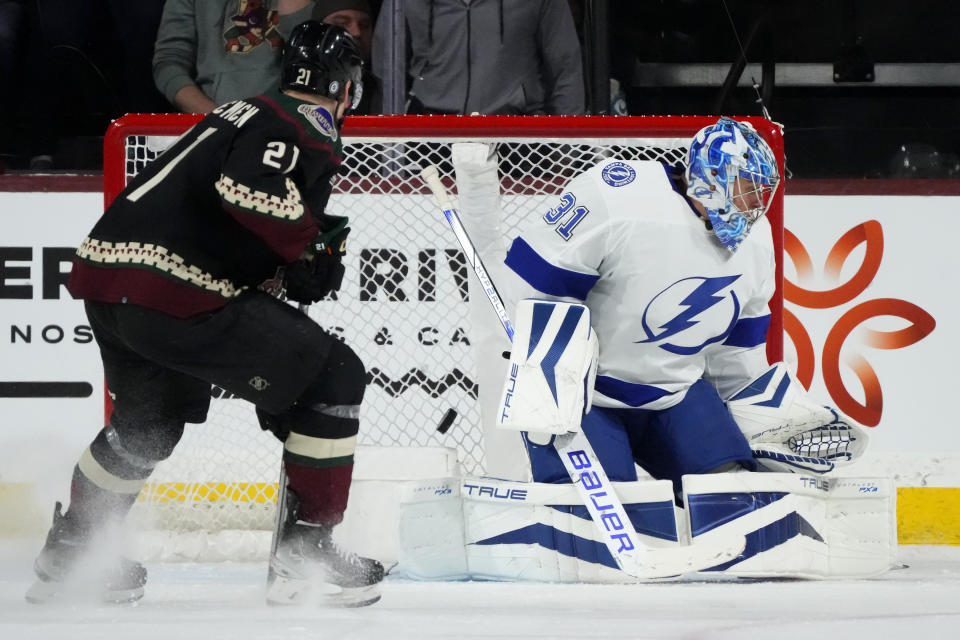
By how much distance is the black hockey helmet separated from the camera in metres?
1.89

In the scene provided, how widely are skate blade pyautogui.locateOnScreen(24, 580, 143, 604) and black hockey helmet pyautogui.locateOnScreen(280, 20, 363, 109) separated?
2.85ft

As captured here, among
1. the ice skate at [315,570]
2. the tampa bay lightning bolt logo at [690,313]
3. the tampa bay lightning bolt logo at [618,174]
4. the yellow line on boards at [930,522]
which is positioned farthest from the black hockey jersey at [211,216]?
the yellow line on boards at [930,522]

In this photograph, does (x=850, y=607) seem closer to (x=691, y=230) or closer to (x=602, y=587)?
(x=602, y=587)

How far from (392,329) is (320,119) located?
928mm

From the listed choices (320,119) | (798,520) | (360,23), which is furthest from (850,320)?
(320,119)

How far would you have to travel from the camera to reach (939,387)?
288cm

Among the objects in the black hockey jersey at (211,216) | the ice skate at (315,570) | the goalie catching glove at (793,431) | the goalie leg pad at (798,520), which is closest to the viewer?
the black hockey jersey at (211,216)

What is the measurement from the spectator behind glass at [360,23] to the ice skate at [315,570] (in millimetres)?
1326

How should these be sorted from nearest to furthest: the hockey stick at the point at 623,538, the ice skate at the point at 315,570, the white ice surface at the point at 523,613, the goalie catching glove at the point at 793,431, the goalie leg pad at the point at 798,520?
the white ice surface at the point at 523,613, the ice skate at the point at 315,570, the hockey stick at the point at 623,538, the goalie leg pad at the point at 798,520, the goalie catching glove at the point at 793,431

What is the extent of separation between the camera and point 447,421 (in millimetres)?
2729

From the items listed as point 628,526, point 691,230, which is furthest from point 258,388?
point 691,230

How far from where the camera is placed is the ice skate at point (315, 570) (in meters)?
1.87

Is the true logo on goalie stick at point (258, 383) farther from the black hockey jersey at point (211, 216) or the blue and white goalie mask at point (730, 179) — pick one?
the blue and white goalie mask at point (730, 179)

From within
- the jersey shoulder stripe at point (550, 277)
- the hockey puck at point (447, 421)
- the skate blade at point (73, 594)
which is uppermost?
the jersey shoulder stripe at point (550, 277)
